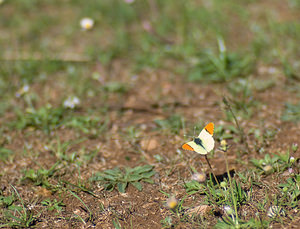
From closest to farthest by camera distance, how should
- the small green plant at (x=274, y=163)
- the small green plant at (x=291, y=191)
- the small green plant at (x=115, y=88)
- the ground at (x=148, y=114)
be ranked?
the small green plant at (x=291, y=191) < the ground at (x=148, y=114) < the small green plant at (x=274, y=163) < the small green plant at (x=115, y=88)

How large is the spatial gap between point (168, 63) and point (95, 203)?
207cm

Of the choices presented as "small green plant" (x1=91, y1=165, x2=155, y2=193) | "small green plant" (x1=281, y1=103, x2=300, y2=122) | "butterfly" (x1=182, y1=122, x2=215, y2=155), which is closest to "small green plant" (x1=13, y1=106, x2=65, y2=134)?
"small green plant" (x1=91, y1=165, x2=155, y2=193)

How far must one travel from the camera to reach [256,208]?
7.07ft

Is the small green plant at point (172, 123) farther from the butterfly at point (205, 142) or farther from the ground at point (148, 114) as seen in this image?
the butterfly at point (205, 142)

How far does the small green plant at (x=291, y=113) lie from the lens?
2908 millimetres

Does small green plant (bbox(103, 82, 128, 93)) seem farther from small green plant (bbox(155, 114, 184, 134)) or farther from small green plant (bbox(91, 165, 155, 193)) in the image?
small green plant (bbox(91, 165, 155, 193))

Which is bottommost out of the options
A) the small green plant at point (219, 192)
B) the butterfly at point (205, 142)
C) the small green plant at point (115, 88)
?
the small green plant at point (115, 88)

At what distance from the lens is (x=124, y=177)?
100 inches

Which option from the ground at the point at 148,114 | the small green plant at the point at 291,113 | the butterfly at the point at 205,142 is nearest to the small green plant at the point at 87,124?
the ground at the point at 148,114

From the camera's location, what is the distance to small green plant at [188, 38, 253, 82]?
358 cm

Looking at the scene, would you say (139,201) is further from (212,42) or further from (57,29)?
(57,29)

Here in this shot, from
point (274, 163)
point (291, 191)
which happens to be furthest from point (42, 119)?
point (291, 191)

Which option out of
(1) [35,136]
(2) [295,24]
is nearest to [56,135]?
(1) [35,136]

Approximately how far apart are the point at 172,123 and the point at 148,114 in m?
0.33
